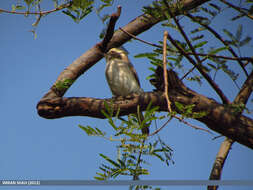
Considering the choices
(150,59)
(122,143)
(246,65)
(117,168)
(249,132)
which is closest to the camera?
(122,143)

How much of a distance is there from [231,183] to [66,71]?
1.68 m

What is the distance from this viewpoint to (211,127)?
240 centimetres

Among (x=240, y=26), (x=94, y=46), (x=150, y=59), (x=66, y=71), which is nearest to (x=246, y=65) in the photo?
(x=240, y=26)

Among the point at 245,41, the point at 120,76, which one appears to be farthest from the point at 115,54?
the point at 245,41

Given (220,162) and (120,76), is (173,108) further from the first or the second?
(120,76)

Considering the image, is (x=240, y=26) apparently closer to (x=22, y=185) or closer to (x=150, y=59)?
(x=150, y=59)

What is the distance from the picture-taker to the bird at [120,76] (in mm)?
3785

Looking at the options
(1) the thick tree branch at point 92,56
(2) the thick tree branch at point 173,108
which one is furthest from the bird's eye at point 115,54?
(2) the thick tree branch at point 173,108

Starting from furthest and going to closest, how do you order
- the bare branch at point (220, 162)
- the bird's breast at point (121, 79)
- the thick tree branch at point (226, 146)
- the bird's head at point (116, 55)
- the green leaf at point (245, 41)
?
1. the bird's head at point (116, 55)
2. the bird's breast at point (121, 79)
3. the bare branch at point (220, 162)
4. the thick tree branch at point (226, 146)
5. the green leaf at point (245, 41)

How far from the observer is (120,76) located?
12.4ft

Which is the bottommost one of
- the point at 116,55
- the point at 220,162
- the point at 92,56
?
the point at 220,162

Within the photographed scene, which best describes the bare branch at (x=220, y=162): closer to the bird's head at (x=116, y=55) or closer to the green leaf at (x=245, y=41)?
the green leaf at (x=245, y=41)

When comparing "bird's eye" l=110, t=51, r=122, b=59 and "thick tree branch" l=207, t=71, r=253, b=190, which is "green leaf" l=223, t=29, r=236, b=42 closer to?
"thick tree branch" l=207, t=71, r=253, b=190

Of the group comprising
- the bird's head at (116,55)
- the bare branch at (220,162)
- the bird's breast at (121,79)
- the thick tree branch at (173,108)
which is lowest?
the bare branch at (220,162)
